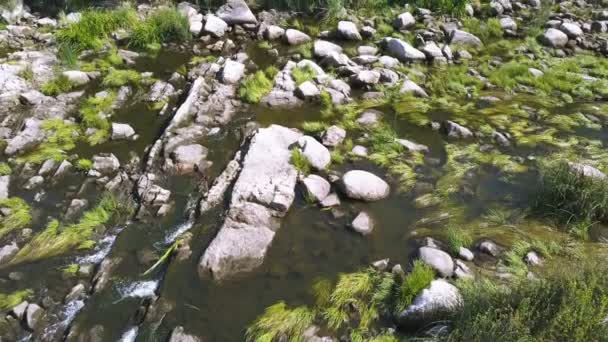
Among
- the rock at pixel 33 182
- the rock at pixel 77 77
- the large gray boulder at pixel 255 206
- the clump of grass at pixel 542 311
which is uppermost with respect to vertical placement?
the clump of grass at pixel 542 311

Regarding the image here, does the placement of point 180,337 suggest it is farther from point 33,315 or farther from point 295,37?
point 295,37

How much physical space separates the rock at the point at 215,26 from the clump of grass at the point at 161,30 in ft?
1.78

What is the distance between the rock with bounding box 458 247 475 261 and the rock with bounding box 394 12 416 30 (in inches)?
348

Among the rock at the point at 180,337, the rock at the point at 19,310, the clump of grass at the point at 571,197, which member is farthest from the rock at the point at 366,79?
the rock at the point at 19,310

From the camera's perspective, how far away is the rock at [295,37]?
39.0ft

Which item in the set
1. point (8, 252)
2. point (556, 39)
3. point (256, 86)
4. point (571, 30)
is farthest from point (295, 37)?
point (8, 252)

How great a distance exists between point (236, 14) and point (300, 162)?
24.1ft

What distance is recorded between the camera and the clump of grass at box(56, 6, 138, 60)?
1086cm

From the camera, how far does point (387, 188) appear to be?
686cm

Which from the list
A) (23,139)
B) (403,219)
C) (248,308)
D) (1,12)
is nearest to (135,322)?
(248,308)

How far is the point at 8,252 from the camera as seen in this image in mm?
5723

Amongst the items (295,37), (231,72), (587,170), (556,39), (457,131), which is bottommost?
(295,37)

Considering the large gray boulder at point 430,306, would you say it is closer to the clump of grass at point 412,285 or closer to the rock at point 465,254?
the clump of grass at point 412,285

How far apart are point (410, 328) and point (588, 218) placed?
316 cm
